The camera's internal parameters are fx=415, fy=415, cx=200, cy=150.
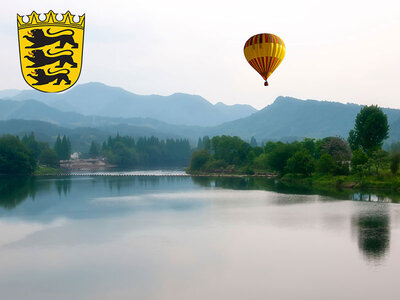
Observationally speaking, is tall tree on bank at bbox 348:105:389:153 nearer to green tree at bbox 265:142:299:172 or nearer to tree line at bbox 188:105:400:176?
tree line at bbox 188:105:400:176

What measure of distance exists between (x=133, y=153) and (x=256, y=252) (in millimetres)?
145207

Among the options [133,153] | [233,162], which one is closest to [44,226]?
[233,162]

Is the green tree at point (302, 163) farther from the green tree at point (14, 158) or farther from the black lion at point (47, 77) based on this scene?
the green tree at point (14, 158)

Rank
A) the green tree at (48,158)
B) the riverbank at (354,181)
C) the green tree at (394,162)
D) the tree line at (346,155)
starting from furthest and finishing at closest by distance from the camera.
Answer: the green tree at (48,158) < the tree line at (346,155) < the green tree at (394,162) < the riverbank at (354,181)

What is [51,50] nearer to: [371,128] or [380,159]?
[380,159]

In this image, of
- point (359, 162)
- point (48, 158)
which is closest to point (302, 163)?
point (359, 162)

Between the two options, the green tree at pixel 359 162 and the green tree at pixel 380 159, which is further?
the green tree at pixel 359 162

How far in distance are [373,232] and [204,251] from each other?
41.8 feet

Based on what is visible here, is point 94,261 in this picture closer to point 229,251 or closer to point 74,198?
point 229,251

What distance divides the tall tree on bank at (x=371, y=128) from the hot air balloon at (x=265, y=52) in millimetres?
31293

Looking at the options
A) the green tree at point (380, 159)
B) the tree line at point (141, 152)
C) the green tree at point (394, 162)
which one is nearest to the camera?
the green tree at point (394, 162)

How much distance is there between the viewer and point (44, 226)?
112ft

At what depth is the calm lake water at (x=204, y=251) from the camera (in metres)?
19.0

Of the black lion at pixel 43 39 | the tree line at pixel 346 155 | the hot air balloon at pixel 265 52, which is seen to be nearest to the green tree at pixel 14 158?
the tree line at pixel 346 155
